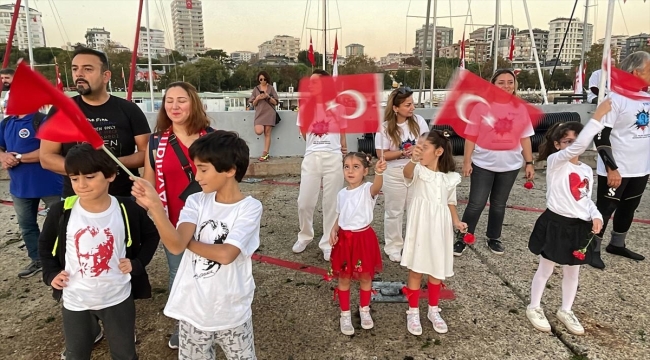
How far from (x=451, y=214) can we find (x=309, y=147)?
1.80 meters

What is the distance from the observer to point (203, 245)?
184 centimetres

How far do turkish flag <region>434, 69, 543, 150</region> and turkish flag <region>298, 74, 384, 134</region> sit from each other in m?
0.52

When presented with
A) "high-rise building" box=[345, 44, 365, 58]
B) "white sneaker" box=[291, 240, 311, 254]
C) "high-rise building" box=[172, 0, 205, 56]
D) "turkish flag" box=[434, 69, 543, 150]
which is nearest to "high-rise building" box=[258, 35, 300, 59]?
→ "high-rise building" box=[345, 44, 365, 58]

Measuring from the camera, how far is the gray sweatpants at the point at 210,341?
1918mm

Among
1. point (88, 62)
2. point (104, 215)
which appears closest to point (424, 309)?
point (104, 215)

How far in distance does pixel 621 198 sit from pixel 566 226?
172cm

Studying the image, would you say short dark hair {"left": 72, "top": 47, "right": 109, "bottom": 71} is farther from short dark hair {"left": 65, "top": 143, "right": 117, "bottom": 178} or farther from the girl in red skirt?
the girl in red skirt

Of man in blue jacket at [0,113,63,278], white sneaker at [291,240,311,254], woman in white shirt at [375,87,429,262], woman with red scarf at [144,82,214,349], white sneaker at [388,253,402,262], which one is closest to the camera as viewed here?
woman with red scarf at [144,82,214,349]

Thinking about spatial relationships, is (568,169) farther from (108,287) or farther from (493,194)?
(108,287)

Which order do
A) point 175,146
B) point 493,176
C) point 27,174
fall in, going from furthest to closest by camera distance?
1. point 493,176
2. point 27,174
3. point 175,146

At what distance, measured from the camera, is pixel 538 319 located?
294 cm

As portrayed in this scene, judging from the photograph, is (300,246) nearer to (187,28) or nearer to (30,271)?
(30,271)

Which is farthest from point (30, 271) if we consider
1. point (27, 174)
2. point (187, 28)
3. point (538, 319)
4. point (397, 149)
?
point (187, 28)

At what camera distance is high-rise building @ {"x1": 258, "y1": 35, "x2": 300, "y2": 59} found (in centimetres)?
5703
